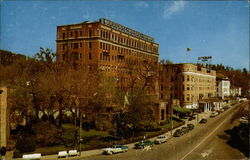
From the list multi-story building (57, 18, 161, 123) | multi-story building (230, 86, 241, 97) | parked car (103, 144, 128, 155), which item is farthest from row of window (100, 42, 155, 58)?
multi-story building (230, 86, 241, 97)

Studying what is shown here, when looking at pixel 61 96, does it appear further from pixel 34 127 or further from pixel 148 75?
pixel 148 75

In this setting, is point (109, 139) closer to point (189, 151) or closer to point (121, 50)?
point (189, 151)

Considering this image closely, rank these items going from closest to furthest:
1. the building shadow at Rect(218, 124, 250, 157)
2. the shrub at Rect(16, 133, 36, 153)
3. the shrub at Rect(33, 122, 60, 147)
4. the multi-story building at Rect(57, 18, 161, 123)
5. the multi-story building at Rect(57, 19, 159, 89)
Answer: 1. the building shadow at Rect(218, 124, 250, 157)
2. the shrub at Rect(16, 133, 36, 153)
3. the shrub at Rect(33, 122, 60, 147)
4. the multi-story building at Rect(57, 18, 161, 123)
5. the multi-story building at Rect(57, 19, 159, 89)

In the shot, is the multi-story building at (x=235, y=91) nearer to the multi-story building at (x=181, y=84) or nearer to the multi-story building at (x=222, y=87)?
the multi-story building at (x=222, y=87)

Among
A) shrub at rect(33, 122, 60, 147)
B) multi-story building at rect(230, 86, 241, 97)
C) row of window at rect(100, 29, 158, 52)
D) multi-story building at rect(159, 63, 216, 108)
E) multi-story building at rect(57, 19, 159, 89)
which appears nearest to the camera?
shrub at rect(33, 122, 60, 147)

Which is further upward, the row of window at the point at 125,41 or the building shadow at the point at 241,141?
the row of window at the point at 125,41

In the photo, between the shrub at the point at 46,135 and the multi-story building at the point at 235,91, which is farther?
the multi-story building at the point at 235,91

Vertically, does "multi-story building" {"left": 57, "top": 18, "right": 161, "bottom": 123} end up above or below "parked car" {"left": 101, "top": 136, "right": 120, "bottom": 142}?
above

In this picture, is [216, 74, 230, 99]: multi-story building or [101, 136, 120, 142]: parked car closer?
[101, 136, 120, 142]: parked car

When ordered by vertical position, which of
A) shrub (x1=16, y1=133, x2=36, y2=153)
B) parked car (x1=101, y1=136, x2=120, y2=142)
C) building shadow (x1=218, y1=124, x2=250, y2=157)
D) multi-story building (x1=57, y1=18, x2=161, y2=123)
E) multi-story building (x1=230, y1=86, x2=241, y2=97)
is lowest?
parked car (x1=101, y1=136, x2=120, y2=142)

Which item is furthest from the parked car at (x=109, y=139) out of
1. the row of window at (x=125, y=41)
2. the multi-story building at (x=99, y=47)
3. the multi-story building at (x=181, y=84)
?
the multi-story building at (x=181, y=84)

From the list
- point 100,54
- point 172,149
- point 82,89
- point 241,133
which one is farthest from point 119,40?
point 241,133

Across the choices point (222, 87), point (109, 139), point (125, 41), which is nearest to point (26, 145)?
point (109, 139)

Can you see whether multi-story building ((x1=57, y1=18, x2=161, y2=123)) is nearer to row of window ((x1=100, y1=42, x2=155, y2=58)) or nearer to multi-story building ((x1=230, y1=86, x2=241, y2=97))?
row of window ((x1=100, y1=42, x2=155, y2=58))
